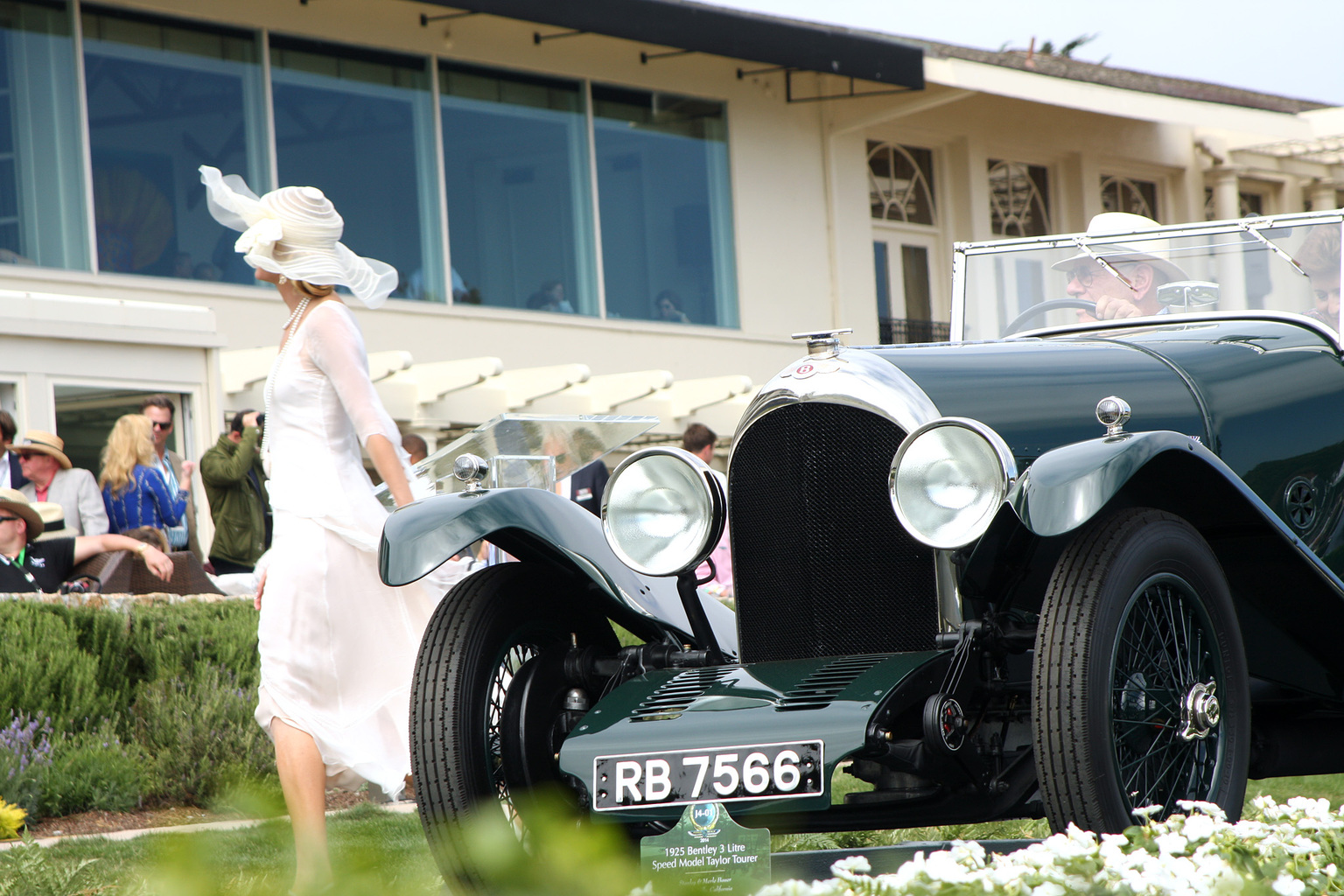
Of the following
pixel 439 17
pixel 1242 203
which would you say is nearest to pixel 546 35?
pixel 439 17

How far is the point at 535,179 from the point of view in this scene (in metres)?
16.2

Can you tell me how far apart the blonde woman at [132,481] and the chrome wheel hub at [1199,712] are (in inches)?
282

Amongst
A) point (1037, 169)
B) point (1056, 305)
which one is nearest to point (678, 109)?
point (1037, 169)

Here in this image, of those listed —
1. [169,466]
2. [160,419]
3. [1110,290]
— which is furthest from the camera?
[160,419]

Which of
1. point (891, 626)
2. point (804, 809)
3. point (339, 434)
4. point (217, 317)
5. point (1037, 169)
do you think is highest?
point (1037, 169)

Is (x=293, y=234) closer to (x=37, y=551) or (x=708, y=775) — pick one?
(x=708, y=775)

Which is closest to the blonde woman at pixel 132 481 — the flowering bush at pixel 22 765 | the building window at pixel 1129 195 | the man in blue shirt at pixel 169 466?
the man in blue shirt at pixel 169 466

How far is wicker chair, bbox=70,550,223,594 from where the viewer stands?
8.14 metres

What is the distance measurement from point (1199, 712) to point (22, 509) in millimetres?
5882

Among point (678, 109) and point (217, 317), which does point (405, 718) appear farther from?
point (678, 109)

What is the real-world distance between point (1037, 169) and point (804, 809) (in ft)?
62.7

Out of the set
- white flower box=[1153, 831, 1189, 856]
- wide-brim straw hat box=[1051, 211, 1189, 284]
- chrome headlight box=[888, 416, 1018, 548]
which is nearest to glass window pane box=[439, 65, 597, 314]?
wide-brim straw hat box=[1051, 211, 1189, 284]

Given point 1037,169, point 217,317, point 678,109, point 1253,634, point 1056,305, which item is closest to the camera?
point 1253,634

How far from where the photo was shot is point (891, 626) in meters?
3.48
